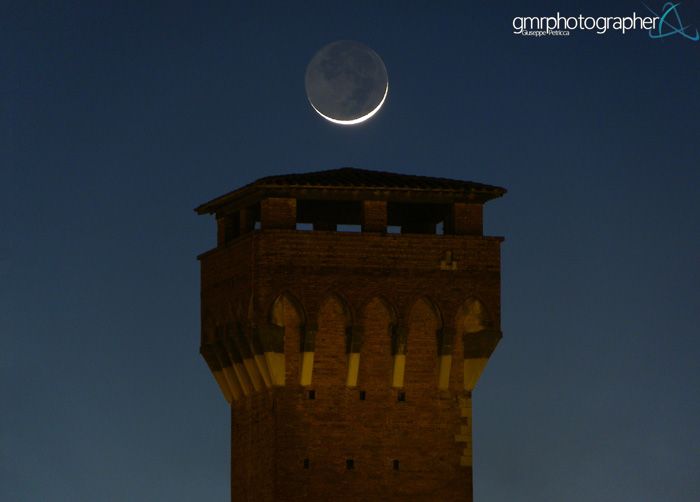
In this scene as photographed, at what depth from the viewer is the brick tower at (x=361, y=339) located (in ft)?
256

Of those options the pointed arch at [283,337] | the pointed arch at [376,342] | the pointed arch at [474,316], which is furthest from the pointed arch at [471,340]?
the pointed arch at [283,337]

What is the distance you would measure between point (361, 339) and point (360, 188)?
3.32 m

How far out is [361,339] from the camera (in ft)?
257

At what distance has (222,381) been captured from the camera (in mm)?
81250

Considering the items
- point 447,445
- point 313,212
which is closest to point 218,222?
point 313,212

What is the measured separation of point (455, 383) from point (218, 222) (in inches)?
277

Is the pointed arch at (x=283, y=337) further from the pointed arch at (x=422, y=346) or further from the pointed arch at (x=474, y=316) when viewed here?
the pointed arch at (x=474, y=316)

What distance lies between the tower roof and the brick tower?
0.03 metres

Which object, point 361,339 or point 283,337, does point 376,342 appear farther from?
point 283,337

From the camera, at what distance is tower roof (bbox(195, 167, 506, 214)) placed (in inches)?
3095

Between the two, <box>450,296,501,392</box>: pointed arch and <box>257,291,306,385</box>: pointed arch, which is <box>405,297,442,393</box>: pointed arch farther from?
<box>257,291,306,385</box>: pointed arch

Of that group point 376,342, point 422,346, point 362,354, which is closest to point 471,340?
point 422,346

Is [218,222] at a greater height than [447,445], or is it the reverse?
[218,222]

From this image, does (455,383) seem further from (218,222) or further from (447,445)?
(218,222)
